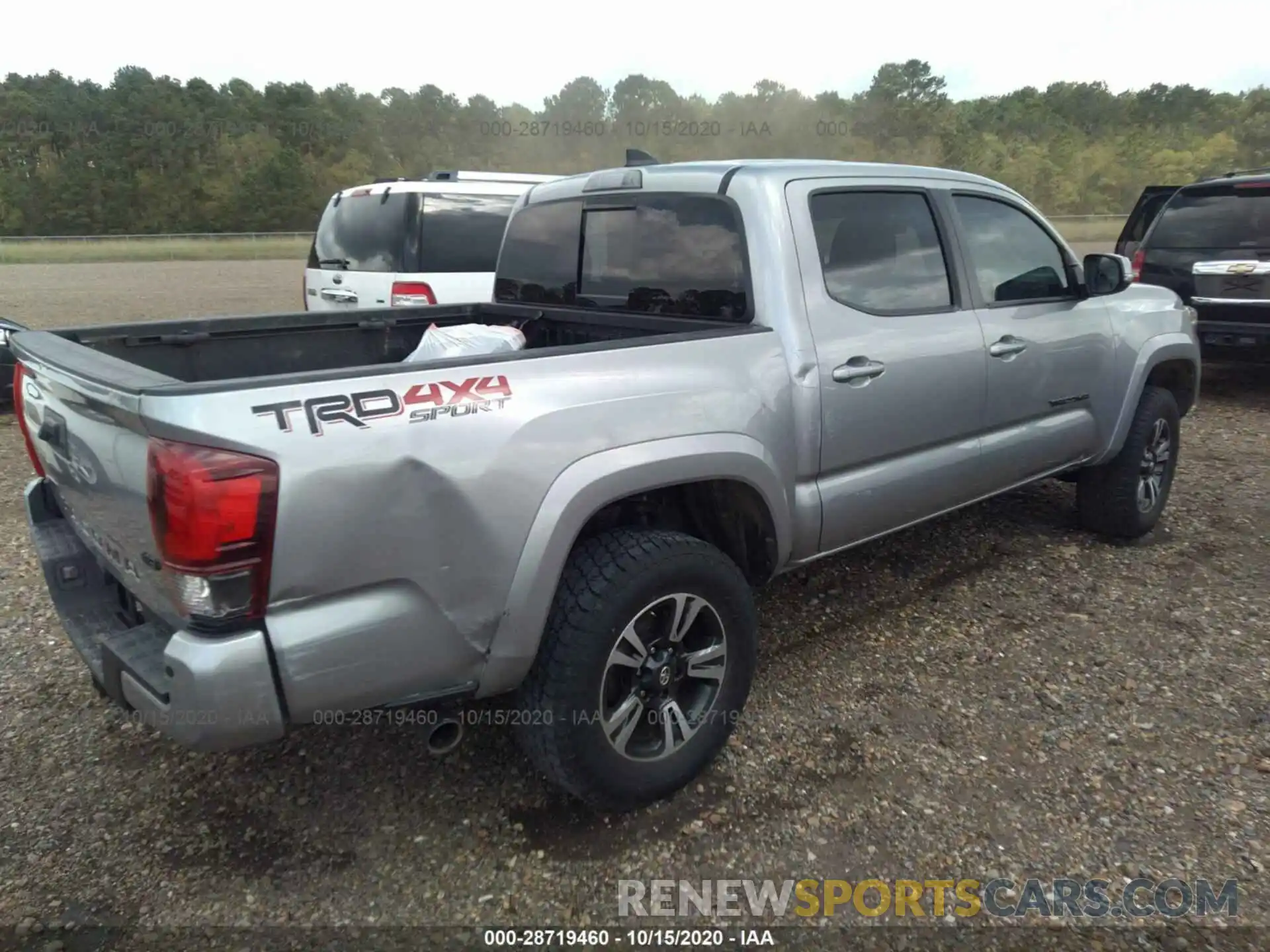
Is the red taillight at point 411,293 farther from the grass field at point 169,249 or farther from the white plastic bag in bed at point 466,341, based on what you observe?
the grass field at point 169,249

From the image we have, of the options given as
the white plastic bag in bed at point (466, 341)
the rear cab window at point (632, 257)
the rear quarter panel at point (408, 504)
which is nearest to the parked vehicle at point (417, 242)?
the rear cab window at point (632, 257)

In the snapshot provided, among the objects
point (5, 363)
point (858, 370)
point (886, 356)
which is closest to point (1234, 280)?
point (886, 356)

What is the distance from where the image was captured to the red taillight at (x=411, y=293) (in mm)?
6891

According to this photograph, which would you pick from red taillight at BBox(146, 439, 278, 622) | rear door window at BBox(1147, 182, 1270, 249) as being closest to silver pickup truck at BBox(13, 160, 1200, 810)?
red taillight at BBox(146, 439, 278, 622)

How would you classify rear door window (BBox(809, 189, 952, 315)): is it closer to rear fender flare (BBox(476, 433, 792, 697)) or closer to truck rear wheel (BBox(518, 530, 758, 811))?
rear fender flare (BBox(476, 433, 792, 697))

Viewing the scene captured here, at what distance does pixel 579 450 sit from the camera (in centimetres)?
225

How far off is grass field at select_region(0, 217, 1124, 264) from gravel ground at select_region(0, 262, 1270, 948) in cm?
3030

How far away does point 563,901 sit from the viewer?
229 cm

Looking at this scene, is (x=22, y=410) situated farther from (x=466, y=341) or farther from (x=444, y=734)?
(x=444, y=734)

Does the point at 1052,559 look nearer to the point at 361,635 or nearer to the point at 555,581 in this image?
the point at 555,581

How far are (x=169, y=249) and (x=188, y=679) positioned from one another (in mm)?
37640

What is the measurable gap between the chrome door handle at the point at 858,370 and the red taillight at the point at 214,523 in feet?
5.97

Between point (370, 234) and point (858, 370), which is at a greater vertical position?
point (370, 234)

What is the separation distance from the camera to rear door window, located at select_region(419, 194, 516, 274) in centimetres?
699
